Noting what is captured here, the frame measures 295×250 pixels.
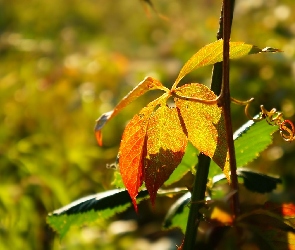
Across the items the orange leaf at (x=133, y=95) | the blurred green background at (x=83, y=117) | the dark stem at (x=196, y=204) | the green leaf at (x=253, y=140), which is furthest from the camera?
the blurred green background at (x=83, y=117)

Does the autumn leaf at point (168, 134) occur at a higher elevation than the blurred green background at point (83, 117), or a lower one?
higher

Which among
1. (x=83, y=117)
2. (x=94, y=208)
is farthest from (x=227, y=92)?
(x=83, y=117)

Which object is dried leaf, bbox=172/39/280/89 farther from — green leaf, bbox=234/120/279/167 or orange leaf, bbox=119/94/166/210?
green leaf, bbox=234/120/279/167

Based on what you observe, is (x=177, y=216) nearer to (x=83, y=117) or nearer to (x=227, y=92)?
(x=227, y=92)

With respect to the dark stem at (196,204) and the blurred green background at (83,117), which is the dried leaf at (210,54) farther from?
the blurred green background at (83,117)

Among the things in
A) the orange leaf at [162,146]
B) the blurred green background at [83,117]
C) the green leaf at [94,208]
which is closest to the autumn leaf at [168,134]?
the orange leaf at [162,146]

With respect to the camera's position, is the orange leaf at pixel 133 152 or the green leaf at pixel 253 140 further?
the green leaf at pixel 253 140

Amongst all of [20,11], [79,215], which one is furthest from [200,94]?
[20,11]
